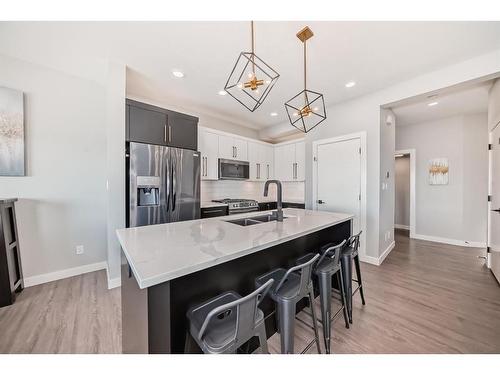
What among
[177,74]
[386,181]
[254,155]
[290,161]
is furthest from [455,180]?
[177,74]

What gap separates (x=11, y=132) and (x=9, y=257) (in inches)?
55.2

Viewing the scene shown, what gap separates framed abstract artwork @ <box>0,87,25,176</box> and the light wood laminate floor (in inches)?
57.0

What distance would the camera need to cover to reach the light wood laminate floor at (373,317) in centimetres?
154

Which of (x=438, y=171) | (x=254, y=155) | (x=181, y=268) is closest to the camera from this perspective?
(x=181, y=268)

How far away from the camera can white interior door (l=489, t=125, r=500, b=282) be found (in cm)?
252

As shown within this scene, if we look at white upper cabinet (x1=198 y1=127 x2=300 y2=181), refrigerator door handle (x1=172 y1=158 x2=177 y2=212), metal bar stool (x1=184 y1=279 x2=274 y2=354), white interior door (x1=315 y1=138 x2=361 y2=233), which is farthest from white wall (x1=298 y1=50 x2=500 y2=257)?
metal bar stool (x1=184 y1=279 x2=274 y2=354)

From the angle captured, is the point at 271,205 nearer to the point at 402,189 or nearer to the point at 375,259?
the point at 375,259

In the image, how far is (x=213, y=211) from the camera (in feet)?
11.7

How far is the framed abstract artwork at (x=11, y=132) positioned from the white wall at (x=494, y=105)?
5.90 metres

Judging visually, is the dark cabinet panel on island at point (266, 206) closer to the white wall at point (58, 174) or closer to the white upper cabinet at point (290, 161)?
the white upper cabinet at point (290, 161)

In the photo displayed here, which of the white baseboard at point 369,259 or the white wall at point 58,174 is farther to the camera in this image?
the white baseboard at point 369,259

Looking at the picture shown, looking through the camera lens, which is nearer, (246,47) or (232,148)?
(246,47)

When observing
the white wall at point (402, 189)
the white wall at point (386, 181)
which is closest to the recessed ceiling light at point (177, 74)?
the white wall at point (386, 181)

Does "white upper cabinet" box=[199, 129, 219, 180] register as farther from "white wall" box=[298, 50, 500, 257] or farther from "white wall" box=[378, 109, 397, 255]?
"white wall" box=[378, 109, 397, 255]
